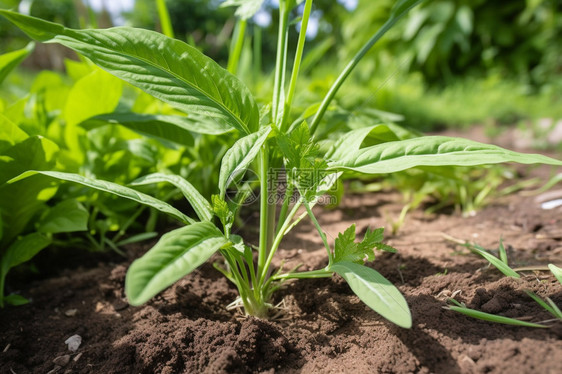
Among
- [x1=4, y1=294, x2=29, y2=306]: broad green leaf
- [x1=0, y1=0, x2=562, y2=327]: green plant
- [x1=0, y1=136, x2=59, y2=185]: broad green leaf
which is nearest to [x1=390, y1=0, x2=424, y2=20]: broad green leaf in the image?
[x1=0, y1=0, x2=562, y2=327]: green plant

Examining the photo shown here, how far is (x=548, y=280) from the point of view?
0.95 meters

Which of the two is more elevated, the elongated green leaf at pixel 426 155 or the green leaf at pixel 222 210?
the elongated green leaf at pixel 426 155

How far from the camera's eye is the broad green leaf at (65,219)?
113 centimetres

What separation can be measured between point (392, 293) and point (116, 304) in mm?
857

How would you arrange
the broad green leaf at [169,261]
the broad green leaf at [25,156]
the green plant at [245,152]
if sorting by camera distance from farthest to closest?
the broad green leaf at [25,156] < the green plant at [245,152] < the broad green leaf at [169,261]

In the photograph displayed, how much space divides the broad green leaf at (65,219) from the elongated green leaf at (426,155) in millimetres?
787

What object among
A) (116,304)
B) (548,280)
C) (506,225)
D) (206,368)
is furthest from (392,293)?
(506,225)

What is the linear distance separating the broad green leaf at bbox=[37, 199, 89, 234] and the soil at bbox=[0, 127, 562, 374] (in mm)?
222

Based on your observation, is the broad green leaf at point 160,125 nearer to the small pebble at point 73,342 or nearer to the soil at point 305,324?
the soil at point 305,324

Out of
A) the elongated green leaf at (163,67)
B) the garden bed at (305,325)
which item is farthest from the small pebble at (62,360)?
the elongated green leaf at (163,67)

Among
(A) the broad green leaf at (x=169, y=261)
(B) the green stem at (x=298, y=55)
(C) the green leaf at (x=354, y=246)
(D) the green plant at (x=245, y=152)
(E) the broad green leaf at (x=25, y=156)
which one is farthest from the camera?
(E) the broad green leaf at (x=25, y=156)

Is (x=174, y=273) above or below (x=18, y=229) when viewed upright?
above

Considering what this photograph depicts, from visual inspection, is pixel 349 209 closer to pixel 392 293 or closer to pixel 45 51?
pixel 392 293

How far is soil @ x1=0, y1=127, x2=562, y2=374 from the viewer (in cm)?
77
